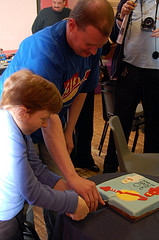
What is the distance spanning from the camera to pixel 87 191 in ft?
3.22

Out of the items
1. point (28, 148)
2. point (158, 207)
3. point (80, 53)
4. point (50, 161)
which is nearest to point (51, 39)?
point (80, 53)

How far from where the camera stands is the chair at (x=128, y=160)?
70.4 inches

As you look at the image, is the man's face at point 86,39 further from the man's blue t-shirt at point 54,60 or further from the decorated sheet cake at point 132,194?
the decorated sheet cake at point 132,194

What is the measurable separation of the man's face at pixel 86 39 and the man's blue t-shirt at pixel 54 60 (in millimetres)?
59

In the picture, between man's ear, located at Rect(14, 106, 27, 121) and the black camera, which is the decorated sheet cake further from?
the black camera

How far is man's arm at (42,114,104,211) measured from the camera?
970 mm

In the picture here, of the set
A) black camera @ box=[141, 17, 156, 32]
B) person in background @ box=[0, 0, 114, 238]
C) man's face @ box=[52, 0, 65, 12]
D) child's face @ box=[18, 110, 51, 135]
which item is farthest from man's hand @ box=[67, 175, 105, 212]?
man's face @ box=[52, 0, 65, 12]

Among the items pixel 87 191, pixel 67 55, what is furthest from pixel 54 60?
pixel 87 191

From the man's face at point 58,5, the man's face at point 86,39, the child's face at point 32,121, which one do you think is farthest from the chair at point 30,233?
the man's face at point 58,5

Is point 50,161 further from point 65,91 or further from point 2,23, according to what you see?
point 2,23

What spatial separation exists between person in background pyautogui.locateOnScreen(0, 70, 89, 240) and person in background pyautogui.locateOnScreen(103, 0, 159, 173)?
1.36 meters

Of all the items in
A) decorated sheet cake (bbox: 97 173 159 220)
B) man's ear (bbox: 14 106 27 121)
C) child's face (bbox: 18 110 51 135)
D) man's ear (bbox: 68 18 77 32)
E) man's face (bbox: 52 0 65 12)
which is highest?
man's face (bbox: 52 0 65 12)

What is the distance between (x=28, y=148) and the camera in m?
1.08

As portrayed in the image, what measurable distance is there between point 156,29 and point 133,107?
60 cm
